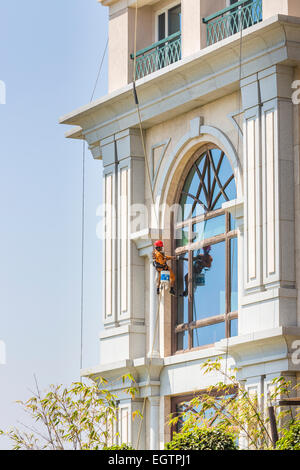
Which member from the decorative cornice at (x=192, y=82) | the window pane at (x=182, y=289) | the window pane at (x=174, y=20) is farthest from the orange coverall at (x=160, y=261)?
the window pane at (x=174, y=20)

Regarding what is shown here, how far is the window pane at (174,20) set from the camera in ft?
106

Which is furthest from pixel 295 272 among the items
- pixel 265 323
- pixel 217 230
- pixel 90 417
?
pixel 90 417

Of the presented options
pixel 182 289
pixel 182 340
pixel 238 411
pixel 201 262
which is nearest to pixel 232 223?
pixel 201 262

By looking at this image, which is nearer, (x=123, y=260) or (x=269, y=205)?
(x=269, y=205)

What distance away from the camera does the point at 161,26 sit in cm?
3291

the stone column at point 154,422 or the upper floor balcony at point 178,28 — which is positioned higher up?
the upper floor balcony at point 178,28

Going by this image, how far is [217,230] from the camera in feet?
99.0

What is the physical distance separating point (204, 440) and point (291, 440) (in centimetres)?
242

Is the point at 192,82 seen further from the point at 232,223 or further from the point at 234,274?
the point at 234,274

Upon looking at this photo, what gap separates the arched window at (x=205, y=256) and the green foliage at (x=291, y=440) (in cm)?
629

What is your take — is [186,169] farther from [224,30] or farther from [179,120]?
[224,30]

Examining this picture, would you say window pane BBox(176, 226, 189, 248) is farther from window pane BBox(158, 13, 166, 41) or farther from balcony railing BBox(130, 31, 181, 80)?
window pane BBox(158, 13, 166, 41)

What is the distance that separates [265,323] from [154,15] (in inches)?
363

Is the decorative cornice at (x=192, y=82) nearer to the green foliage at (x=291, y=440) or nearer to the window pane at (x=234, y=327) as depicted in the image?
the window pane at (x=234, y=327)
